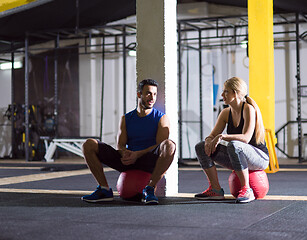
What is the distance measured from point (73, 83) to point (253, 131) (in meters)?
7.15

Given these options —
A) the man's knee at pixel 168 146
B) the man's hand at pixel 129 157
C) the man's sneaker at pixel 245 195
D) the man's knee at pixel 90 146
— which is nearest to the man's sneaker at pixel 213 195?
the man's sneaker at pixel 245 195

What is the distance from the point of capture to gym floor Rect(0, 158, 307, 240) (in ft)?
7.68

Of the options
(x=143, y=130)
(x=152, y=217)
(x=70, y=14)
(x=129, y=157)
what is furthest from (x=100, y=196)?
(x=70, y=14)

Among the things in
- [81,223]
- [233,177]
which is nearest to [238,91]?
[233,177]

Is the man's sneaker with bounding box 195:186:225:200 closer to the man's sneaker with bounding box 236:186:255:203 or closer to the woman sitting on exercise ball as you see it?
the woman sitting on exercise ball

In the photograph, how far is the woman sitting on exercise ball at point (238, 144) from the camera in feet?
11.1

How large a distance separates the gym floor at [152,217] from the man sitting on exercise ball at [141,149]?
15cm

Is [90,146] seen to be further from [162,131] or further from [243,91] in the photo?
[243,91]

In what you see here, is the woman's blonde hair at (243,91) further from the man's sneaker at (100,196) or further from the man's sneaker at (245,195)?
the man's sneaker at (100,196)

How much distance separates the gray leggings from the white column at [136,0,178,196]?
406 mm

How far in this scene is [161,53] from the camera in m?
3.90

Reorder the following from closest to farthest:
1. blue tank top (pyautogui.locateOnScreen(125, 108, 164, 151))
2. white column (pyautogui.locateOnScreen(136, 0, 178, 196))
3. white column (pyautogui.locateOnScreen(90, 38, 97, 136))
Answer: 1. blue tank top (pyautogui.locateOnScreen(125, 108, 164, 151))
2. white column (pyautogui.locateOnScreen(136, 0, 178, 196))
3. white column (pyautogui.locateOnScreen(90, 38, 97, 136))

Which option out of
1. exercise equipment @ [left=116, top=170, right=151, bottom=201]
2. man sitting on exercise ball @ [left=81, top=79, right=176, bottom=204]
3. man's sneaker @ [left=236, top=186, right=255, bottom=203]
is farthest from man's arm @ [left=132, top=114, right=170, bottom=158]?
man's sneaker @ [left=236, top=186, right=255, bottom=203]

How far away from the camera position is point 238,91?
11.5 feet
